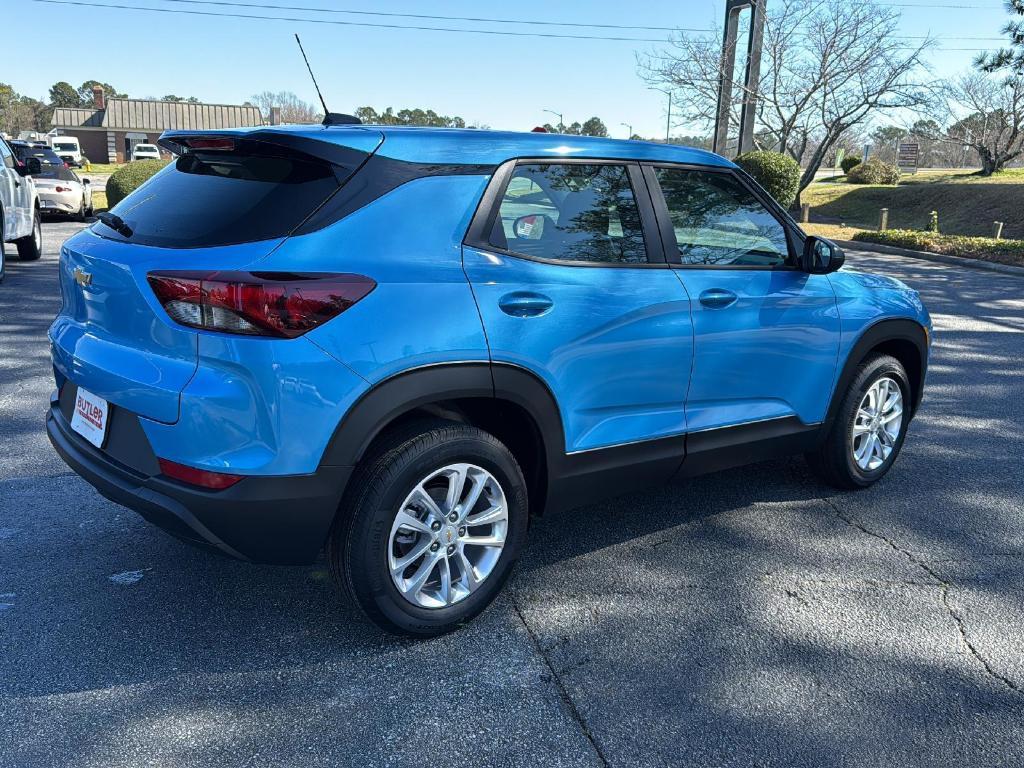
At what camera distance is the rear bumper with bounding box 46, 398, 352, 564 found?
8.45 feet

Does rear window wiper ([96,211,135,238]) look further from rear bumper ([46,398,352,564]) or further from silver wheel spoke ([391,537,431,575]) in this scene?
silver wheel spoke ([391,537,431,575])

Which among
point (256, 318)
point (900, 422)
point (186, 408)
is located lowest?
point (900, 422)

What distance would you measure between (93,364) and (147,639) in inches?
38.2

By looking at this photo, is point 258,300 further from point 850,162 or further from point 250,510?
point 850,162

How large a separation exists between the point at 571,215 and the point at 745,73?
967 inches

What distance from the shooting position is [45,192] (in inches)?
709

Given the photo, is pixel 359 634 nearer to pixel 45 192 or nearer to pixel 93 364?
pixel 93 364

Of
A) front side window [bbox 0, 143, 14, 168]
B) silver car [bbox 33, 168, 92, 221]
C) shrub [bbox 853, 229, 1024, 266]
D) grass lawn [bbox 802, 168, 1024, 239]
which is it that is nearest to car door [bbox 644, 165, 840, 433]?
front side window [bbox 0, 143, 14, 168]

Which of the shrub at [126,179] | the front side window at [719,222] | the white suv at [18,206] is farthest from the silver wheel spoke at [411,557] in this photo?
the shrub at [126,179]

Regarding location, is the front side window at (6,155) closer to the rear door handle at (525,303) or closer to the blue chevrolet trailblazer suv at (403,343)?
the blue chevrolet trailblazer suv at (403,343)

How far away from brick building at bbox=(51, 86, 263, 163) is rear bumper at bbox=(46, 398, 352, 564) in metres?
75.9

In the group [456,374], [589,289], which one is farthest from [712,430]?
[456,374]

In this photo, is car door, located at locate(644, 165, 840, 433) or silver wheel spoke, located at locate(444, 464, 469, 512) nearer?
silver wheel spoke, located at locate(444, 464, 469, 512)

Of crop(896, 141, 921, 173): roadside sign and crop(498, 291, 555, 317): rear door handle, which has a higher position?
crop(896, 141, 921, 173): roadside sign
